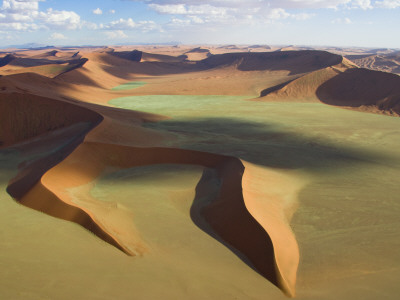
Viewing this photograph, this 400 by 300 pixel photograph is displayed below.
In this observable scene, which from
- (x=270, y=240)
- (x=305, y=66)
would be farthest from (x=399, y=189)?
(x=305, y=66)

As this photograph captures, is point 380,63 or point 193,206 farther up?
point 380,63

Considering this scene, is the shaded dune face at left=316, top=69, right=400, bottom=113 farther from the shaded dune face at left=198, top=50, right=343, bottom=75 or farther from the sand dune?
the sand dune

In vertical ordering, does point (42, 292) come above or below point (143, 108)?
above

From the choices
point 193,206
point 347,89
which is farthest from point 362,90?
point 193,206

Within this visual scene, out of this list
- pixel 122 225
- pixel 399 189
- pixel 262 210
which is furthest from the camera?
pixel 399 189

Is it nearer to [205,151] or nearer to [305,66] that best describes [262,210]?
[205,151]

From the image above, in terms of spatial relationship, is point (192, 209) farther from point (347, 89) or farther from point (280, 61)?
point (280, 61)
